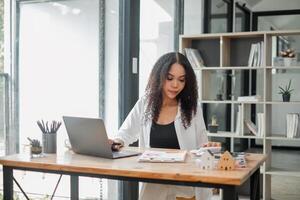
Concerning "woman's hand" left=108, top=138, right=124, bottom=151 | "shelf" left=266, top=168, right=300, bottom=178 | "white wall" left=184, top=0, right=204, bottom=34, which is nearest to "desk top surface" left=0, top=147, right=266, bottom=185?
"woman's hand" left=108, top=138, right=124, bottom=151

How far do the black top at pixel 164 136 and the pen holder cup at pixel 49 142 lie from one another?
562 mm

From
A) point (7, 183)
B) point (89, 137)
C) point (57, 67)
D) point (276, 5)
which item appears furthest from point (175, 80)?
point (276, 5)

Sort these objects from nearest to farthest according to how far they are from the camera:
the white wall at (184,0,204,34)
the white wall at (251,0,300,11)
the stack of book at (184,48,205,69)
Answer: the stack of book at (184,48,205,69)
the white wall at (184,0,204,34)
the white wall at (251,0,300,11)

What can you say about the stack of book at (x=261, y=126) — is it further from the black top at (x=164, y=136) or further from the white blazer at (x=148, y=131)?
the black top at (x=164, y=136)

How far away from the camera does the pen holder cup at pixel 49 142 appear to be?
90.6 inches

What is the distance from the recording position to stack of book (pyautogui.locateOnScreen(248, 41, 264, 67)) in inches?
189

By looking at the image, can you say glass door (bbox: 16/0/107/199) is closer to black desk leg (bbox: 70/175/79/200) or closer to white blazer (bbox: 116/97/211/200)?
black desk leg (bbox: 70/175/79/200)

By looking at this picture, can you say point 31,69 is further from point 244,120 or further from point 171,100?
point 244,120

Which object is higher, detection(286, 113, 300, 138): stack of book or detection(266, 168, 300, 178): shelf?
detection(286, 113, 300, 138): stack of book

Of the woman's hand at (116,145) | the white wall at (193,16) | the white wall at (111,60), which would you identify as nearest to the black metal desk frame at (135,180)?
the woman's hand at (116,145)

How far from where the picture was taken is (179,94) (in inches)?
101

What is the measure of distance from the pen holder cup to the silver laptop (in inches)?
3.5

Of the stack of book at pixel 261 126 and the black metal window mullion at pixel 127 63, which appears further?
the stack of book at pixel 261 126

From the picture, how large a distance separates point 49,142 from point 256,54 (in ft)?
10.1
